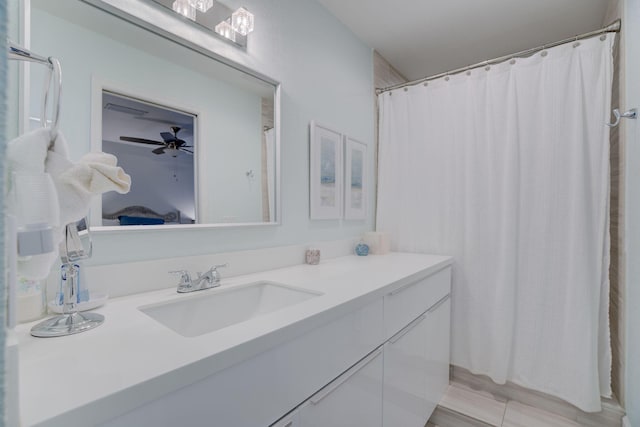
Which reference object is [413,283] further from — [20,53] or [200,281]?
[20,53]

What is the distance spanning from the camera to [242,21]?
4.29 feet

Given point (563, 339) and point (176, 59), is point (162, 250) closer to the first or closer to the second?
point (176, 59)

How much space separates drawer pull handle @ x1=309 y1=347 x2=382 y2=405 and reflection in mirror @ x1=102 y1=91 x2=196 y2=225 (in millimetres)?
757

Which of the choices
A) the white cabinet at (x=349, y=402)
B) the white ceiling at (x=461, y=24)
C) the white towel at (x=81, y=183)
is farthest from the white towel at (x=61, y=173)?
the white ceiling at (x=461, y=24)

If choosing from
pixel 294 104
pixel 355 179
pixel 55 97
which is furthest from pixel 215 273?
pixel 355 179

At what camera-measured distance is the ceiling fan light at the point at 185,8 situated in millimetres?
1118

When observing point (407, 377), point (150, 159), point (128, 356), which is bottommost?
point (407, 377)

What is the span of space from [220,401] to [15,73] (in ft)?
3.13

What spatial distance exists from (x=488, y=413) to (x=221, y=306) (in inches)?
63.7

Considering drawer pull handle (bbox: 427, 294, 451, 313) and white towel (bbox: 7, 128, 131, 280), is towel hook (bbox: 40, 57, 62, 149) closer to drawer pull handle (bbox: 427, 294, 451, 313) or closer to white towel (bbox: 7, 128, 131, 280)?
white towel (bbox: 7, 128, 131, 280)

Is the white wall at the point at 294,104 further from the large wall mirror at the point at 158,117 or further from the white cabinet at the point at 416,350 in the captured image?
the white cabinet at the point at 416,350

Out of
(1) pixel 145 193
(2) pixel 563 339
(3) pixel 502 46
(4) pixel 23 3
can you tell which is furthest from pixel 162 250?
(3) pixel 502 46

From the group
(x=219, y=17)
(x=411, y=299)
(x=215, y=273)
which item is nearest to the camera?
(x=215, y=273)

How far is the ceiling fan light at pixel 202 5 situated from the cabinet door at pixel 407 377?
1.52 metres
